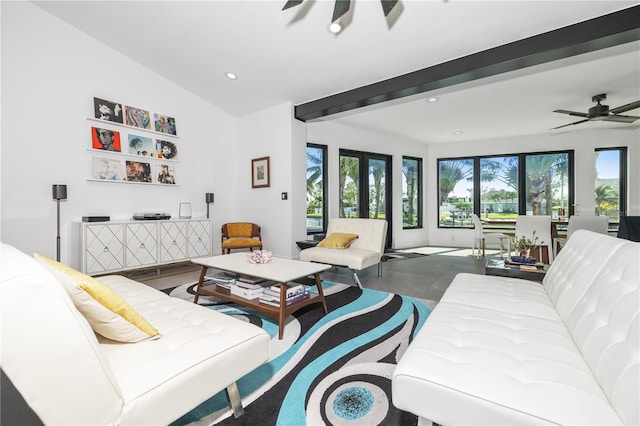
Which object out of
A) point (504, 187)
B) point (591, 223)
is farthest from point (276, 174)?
point (504, 187)

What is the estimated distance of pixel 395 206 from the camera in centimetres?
698

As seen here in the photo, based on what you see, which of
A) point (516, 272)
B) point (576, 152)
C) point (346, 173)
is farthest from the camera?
point (346, 173)

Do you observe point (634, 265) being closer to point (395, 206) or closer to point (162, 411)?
point (162, 411)

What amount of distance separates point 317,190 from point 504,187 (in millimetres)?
4540

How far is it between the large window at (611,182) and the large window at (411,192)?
351 centimetres

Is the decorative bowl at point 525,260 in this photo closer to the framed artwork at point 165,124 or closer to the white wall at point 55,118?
the white wall at point 55,118

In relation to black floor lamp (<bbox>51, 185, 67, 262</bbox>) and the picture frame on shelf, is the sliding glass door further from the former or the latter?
black floor lamp (<bbox>51, 185, 67, 262</bbox>)

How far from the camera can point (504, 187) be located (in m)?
6.93

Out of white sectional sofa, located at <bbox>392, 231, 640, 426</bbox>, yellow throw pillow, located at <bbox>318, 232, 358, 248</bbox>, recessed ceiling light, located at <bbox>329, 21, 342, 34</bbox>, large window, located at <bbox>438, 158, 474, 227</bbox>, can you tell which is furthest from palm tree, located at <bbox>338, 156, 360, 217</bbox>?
white sectional sofa, located at <bbox>392, 231, 640, 426</bbox>

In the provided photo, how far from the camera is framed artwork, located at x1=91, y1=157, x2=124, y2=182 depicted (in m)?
3.94

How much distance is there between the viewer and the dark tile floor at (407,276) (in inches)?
136

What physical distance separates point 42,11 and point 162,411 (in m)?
4.92

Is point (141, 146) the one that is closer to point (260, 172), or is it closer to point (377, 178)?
point (260, 172)

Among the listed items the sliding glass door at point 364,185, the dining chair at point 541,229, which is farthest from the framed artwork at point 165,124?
the dining chair at point 541,229
